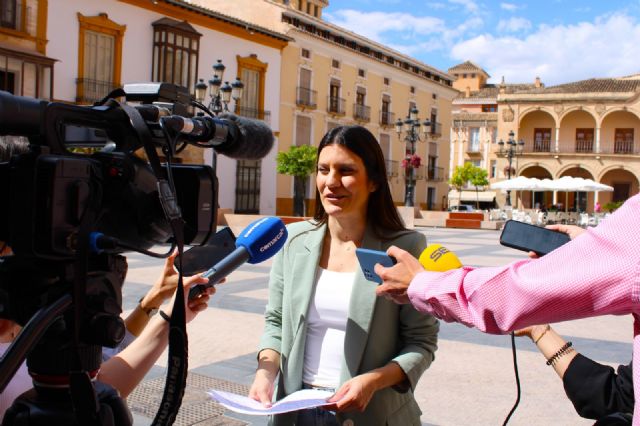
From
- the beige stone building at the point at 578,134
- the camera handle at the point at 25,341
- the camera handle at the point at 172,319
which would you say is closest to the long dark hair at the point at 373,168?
the camera handle at the point at 172,319

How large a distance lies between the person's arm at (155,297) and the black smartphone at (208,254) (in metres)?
0.07

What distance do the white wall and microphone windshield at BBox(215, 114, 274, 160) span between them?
21120mm

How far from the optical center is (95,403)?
1169 mm

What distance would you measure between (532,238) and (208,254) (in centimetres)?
91

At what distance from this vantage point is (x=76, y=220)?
117 cm

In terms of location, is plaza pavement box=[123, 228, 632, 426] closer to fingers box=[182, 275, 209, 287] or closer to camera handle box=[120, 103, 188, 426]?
fingers box=[182, 275, 209, 287]

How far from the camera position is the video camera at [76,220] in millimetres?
1139

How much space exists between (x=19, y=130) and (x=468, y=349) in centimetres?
490

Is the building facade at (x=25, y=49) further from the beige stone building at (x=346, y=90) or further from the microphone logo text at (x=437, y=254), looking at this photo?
the microphone logo text at (x=437, y=254)

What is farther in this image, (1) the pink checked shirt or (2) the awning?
(2) the awning

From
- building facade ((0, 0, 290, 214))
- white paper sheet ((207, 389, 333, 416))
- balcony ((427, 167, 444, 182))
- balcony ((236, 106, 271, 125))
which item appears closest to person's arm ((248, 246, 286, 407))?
white paper sheet ((207, 389, 333, 416))

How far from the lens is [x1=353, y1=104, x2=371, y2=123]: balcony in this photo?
113 ft

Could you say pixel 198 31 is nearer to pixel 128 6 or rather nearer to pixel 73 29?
pixel 128 6

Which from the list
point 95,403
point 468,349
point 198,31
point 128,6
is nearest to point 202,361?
point 468,349
